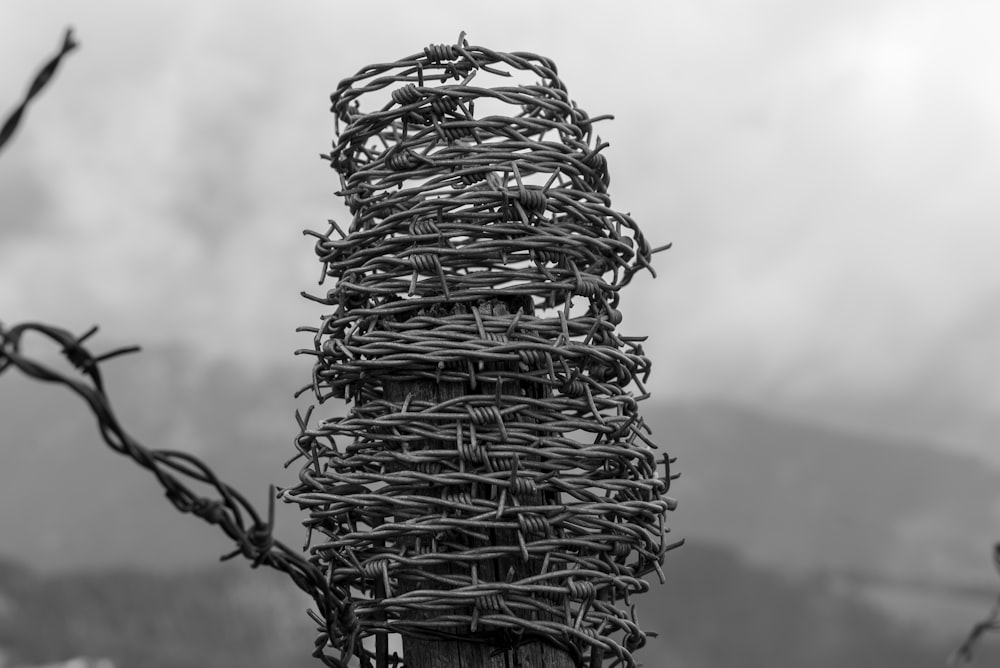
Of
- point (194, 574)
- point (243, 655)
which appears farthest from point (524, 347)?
point (243, 655)

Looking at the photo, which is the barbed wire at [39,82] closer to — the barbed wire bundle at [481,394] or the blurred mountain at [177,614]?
the barbed wire bundle at [481,394]

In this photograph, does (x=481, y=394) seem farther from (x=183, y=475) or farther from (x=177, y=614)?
(x=177, y=614)

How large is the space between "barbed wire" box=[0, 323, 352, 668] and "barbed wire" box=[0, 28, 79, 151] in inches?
16.4

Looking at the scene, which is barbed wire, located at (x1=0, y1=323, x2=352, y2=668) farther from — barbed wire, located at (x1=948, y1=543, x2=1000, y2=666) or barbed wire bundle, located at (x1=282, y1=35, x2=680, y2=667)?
barbed wire, located at (x1=948, y1=543, x2=1000, y2=666)

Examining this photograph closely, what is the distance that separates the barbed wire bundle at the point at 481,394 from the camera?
3.66 m

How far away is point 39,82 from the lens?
92.2 inches

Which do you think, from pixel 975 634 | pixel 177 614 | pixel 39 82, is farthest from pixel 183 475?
pixel 177 614

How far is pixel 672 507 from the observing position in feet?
13.1

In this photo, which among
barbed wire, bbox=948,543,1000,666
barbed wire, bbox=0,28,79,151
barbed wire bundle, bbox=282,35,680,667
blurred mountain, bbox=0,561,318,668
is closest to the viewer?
barbed wire, bbox=0,28,79,151

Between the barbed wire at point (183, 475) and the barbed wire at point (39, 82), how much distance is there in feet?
1.37

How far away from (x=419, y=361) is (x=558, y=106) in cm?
100

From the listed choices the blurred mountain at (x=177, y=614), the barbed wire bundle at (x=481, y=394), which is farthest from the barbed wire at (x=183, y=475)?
the blurred mountain at (x=177, y=614)

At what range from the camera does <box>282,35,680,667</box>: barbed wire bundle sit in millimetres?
3664

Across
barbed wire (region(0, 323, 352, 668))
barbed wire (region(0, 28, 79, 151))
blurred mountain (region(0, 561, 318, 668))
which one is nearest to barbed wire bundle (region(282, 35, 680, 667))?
barbed wire (region(0, 323, 352, 668))
